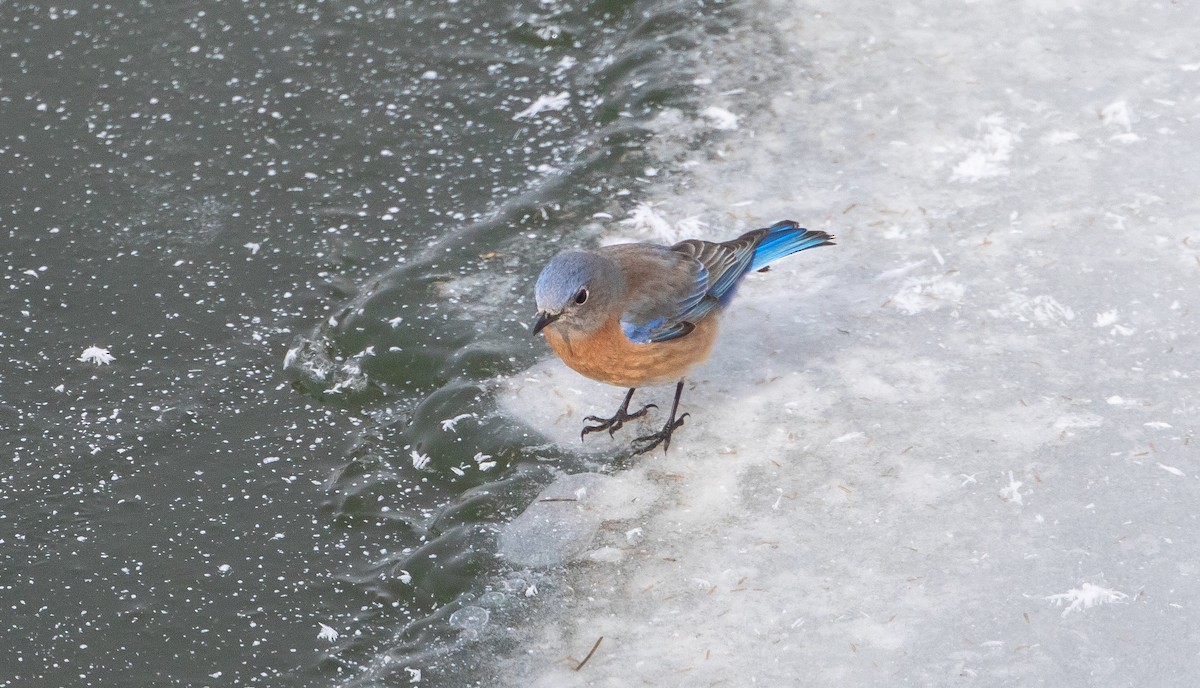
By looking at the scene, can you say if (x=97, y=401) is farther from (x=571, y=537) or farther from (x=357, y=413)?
(x=571, y=537)

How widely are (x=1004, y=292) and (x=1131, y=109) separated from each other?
1.44 metres

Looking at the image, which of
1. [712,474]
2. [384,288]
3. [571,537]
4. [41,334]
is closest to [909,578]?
[712,474]

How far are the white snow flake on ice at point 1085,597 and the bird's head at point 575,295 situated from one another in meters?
1.63

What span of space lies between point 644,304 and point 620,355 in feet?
0.66

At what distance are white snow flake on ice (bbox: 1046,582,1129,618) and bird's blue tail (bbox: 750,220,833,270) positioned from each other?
1.56 metres

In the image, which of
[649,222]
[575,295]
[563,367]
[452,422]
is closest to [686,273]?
[575,295]

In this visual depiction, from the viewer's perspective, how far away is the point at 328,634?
364 cm

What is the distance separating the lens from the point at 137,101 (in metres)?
5.95

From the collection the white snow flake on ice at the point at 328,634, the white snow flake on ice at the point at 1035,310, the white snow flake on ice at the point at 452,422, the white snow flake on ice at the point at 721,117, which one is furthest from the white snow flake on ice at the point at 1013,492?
the white snow flake on ice at the point at 721,117

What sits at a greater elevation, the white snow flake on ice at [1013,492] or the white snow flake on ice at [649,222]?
the white snow flake on ice at [649,222]

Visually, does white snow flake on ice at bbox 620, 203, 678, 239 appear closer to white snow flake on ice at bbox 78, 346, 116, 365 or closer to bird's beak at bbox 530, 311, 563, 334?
bird's beak at bbox 530, 311, 563, 334

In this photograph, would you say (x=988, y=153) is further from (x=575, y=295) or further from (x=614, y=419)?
(x=575, y=295)

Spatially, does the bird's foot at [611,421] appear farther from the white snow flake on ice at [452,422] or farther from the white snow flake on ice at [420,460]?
the white snow flake on ice at [420,460]

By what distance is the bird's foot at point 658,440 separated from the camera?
4.17 m
